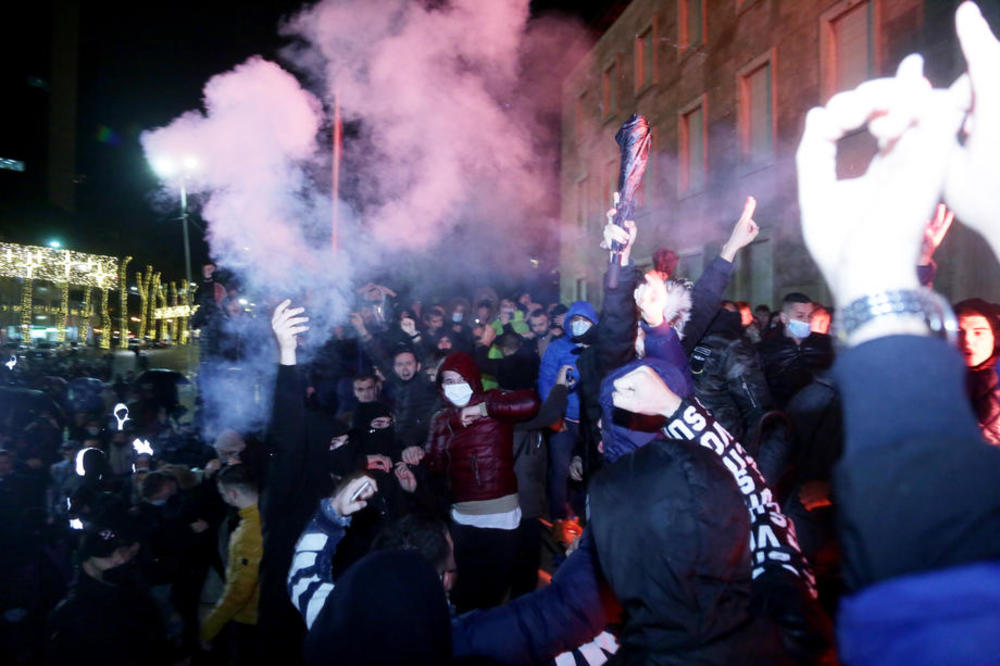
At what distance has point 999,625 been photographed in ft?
2.04

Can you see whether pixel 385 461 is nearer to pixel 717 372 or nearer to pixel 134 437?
pixel 717 372

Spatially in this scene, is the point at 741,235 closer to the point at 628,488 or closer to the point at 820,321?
the point at 820,321

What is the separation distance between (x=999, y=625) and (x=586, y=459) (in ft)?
12.8

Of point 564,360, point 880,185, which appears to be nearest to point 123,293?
point 564,360

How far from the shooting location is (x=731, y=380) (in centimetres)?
368

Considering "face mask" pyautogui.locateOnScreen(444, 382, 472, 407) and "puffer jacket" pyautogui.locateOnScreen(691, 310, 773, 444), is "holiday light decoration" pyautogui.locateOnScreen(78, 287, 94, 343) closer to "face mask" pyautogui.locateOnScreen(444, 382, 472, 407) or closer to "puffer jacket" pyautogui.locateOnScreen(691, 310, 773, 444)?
"face mask" pyautogui.locateOnScreen(444, 382, 472, 407)

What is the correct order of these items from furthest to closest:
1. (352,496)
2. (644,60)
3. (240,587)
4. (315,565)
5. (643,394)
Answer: (644,60)
(240,587)
(352,496)
(315,565)
(643,394)

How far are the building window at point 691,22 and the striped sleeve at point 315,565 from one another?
1357cm

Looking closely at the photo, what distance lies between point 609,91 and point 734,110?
17.8ft

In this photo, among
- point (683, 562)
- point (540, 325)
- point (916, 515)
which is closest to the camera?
point (916, 515)

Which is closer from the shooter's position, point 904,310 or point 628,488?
point 904,310

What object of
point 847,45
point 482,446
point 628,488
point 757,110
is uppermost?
point 847,45

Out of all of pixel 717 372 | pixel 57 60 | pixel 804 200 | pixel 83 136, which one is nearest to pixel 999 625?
pixel 804 200

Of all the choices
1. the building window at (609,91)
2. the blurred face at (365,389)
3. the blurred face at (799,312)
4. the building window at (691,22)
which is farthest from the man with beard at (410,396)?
the building window at (609,91)
